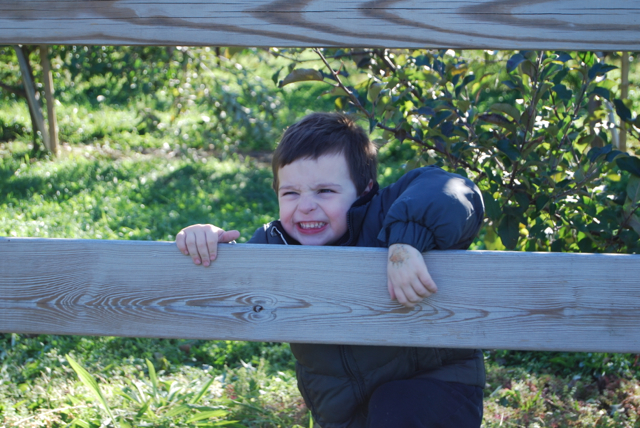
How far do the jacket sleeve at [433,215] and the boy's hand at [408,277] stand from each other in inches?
1.9

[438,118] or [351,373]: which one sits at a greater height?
[438,118]

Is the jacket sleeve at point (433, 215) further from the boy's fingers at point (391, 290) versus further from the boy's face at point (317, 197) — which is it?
the boy's face at point (317, 197)

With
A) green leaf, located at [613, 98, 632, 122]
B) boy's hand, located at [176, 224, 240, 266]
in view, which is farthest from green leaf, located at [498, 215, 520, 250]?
boy's hand, located at [176, 224, 240, 266]

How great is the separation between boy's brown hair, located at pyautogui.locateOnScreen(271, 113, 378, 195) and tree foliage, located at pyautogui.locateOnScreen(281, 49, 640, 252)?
0.22 meters

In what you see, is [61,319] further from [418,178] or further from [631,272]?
[631,272]

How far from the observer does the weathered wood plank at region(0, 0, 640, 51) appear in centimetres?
125

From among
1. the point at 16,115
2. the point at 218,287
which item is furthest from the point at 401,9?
the point at 16,115

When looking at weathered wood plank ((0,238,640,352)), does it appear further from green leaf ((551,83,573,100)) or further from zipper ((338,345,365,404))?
green leaf ((551,83,573,100))

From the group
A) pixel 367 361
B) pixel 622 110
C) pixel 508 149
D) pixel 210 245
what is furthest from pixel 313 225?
pixel 622 110

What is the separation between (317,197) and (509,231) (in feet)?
2.84

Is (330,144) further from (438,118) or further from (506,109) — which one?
(506,109)

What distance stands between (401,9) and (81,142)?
20.4ft

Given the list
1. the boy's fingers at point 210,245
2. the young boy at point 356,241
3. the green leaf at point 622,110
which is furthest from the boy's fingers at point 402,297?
the green leaf at point 622,110

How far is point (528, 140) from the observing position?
2.28m
